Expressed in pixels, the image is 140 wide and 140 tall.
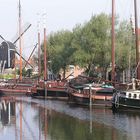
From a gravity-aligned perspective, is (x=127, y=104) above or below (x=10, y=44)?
below

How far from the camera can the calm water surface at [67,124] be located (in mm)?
38625

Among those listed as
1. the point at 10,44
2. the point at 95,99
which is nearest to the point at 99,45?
the point at 95,99

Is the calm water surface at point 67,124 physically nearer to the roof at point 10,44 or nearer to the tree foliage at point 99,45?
the tree foliage at point 99,45

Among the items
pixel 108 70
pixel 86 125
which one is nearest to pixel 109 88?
pixel 86 125

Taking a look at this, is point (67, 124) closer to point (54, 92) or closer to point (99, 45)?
point (54, 92)

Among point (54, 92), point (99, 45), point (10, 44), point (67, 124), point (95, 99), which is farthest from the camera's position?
point (10, 44)

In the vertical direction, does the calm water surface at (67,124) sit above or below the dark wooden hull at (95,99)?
below

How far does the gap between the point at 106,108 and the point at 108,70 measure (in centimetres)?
A: 3034

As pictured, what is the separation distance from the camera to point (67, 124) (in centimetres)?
4662

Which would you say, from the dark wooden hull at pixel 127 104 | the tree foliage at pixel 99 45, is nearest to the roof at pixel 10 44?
the tree foliage at pixel 99 45

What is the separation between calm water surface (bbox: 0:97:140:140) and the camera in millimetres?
38625

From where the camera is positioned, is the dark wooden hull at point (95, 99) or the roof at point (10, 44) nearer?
the dark wooden hull at point (95, 99)

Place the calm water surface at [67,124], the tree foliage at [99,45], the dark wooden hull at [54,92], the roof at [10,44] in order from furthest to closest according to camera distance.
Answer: the roof at [10,44] → the tree foliage at [99,45] → the dark wooden hull at [54,92] → the calm water surface at [67,124]

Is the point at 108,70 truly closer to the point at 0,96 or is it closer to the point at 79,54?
the point at 79,54
